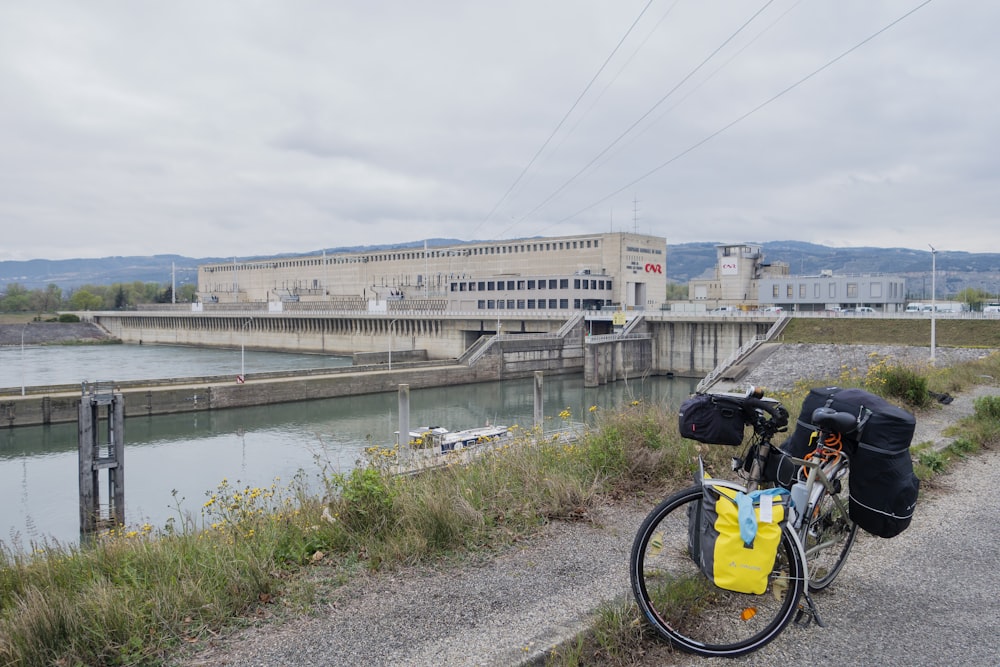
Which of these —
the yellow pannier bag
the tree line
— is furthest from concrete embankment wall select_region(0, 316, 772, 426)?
the tree line

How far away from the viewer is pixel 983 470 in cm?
664

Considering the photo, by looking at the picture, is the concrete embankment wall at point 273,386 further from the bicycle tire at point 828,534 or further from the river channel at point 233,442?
the bicycle tire at point 828,534

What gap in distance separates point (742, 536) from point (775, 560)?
0.23m

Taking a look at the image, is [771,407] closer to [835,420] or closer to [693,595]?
[835,420]

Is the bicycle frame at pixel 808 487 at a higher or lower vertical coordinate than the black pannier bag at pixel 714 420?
lower

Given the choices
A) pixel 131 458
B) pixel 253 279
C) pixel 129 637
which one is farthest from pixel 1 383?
pixel 253 279

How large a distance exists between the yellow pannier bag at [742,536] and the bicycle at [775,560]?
0.09 meters

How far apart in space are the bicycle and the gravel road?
0.15m

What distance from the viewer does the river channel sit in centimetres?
1683

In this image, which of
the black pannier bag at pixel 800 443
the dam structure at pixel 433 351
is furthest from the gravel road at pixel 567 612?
the dam structure at pixel 433 351

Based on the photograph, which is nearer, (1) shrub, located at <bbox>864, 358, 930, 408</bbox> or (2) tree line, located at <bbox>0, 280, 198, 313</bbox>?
(1) shrub, located at <bbox>864, 358, 930, 408</bbox>

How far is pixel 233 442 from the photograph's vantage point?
2675cm

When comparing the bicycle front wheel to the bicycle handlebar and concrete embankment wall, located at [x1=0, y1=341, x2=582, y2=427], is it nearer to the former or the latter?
the bicycle handlebar

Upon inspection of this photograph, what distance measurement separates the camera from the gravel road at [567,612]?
318cm
